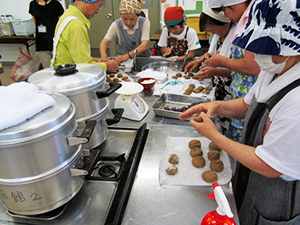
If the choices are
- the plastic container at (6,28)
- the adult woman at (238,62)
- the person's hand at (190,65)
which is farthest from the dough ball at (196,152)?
the plastic container at (6,28)

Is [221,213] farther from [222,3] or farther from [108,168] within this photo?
[222,3]

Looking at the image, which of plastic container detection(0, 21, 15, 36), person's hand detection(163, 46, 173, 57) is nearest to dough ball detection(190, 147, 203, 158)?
person's hand detection(163, 46, 173, 57)

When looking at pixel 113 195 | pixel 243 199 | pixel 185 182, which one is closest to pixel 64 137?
pixel 113 195

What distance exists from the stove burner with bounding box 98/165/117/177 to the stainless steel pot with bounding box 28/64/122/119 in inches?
9.6

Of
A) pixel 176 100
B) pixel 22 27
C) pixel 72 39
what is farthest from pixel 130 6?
pixel 22 27

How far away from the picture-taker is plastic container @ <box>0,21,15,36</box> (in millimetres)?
4812

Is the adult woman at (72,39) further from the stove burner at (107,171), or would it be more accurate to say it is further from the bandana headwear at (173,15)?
the bandana headwear at (173,15)

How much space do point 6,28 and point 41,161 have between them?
18.5ft

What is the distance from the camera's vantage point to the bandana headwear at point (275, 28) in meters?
0.61

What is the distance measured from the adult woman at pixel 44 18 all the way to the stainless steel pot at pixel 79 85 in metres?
3.51

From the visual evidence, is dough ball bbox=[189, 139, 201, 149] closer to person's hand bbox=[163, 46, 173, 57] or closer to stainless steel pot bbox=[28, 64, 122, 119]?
stainless steel pot bbox=[28, 64, 122, 119]

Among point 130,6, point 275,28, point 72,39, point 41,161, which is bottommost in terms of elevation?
point 41,161

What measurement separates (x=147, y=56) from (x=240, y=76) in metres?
1.59

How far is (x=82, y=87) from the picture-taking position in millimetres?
858
